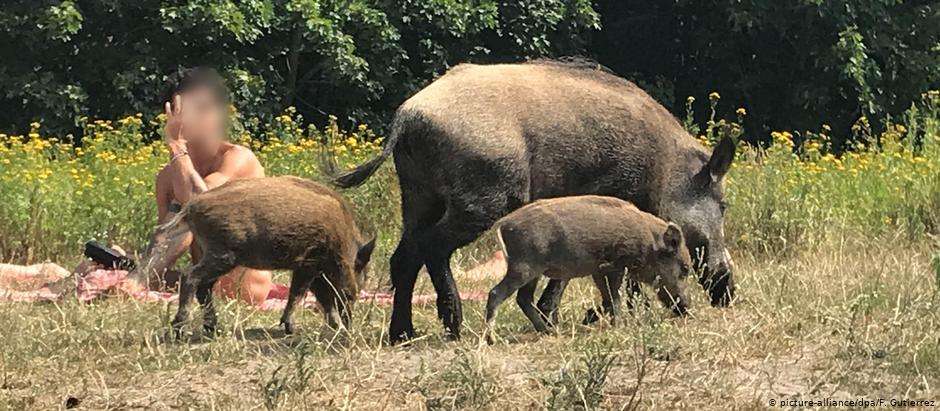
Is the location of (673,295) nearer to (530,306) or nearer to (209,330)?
(530,306)

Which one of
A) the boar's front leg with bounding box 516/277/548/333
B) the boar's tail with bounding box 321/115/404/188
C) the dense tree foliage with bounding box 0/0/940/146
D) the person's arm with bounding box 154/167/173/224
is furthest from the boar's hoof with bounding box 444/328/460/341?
the dense tree foliage with bounding box 0/0/940/146

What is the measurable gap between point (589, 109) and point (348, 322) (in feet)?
4.97

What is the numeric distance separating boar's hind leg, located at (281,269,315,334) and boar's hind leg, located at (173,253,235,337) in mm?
373

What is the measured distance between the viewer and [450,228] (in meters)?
6.83

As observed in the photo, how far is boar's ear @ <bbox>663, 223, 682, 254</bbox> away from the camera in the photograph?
7020 mm

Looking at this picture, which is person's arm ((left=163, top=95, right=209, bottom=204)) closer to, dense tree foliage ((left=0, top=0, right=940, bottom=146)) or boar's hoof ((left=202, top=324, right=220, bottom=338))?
boar's hoof ((left=202, top=324, right=220, bottom=338))

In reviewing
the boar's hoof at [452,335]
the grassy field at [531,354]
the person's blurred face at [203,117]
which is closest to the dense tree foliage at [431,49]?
the person's blurred face at [203,117]

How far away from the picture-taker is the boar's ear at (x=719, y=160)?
7.82 meters

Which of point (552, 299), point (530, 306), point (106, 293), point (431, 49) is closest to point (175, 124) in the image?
point (106, 293)

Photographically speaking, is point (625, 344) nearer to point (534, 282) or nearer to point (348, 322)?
point (534, 282)

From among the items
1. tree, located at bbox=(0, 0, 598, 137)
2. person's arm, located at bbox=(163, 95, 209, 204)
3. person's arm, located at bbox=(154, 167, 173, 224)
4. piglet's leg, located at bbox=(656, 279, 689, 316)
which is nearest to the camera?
piglet's leg, located at bbox=(656, 279, 689, 316)

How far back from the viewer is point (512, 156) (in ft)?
22.4

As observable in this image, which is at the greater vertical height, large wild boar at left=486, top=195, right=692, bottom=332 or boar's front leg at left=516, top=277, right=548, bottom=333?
large wild boar at left=486, top=195, right=692, bottom=332

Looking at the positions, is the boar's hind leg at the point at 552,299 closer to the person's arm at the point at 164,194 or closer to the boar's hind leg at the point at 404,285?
the boar's hind leg at the point at 404,285
